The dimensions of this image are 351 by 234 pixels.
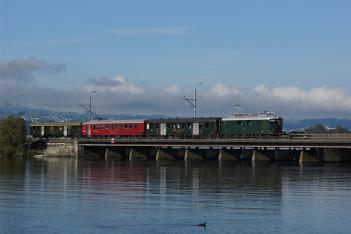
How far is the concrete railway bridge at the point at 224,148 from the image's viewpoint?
95.7 meters

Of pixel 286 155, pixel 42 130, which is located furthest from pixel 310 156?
pixel 42 130

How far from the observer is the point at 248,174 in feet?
262

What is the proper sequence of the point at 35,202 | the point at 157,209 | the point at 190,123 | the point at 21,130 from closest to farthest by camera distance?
the point at 157,209 → the point at 35,202 → the point at 190,123 → the point at 21,130

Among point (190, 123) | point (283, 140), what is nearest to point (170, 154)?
point (190, 123)

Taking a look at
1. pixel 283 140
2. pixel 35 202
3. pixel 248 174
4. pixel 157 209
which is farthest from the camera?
pixel 283 140

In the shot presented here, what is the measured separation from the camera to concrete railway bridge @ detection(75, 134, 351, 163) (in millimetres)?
95688

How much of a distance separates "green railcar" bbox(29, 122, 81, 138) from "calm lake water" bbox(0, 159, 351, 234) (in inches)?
2135

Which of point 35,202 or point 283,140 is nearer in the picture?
point 35,202

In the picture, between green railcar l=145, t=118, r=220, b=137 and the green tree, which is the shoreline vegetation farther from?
green railcar l=145, t=118, r=220, b=137

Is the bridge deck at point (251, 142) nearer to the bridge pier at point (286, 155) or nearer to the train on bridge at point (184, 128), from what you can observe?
the train on bridge at point (184, 128)

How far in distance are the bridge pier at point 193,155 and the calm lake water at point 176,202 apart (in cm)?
3359

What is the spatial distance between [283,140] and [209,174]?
2069cm

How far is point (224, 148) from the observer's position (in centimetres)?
10988

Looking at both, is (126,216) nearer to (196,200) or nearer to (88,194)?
(196,200)
